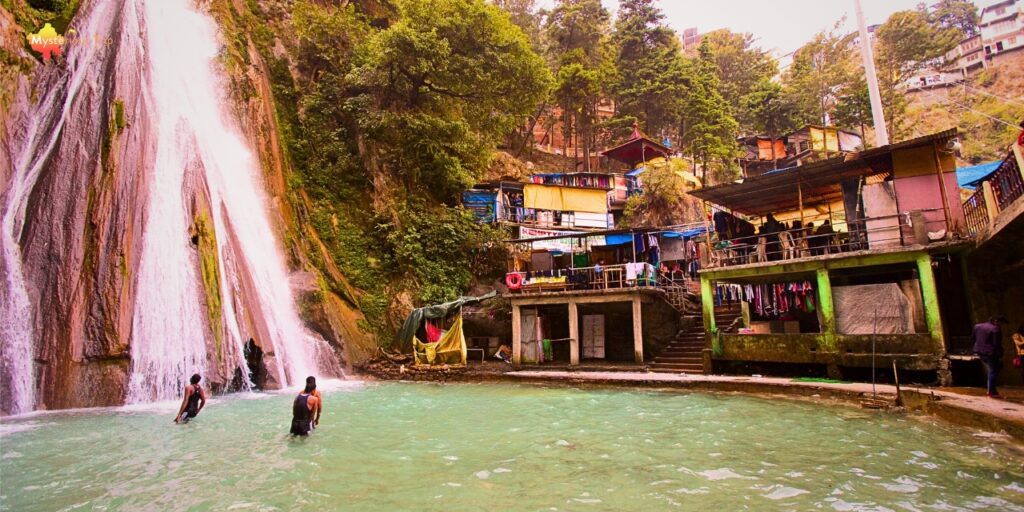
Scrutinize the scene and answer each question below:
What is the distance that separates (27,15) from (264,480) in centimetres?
1897

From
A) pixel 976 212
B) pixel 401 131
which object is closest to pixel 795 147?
pixel 976 212

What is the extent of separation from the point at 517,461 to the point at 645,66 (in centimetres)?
3766

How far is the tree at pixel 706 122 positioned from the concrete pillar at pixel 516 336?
20970 mm

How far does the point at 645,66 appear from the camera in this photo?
39.1 m

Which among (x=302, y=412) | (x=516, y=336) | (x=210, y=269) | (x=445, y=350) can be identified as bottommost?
(x=302, y=412)

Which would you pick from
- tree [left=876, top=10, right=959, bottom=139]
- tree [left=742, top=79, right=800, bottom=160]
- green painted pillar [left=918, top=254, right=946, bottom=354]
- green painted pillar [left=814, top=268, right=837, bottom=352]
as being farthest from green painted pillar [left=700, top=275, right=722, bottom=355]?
tree [left=876, top=10, right=959, bottom=139]

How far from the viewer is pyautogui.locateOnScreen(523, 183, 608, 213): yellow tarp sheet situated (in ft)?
99.4

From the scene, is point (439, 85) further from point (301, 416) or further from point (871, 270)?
point (871, 270)

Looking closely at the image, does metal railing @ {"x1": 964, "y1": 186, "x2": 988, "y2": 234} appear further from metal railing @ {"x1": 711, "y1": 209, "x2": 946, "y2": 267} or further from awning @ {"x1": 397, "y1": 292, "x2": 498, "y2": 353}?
awning @ {"x1": 397, "y1": 292, "x2": 498, "y2": 353}

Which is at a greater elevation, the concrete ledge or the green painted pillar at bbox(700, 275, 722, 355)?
the green painted pillar at bbox(700, 275, 722, 355)

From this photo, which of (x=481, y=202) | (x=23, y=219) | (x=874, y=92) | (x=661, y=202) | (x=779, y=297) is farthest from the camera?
(x=661, y=202)

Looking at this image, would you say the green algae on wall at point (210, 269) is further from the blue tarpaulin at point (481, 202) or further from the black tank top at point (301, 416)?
the blue tarpaulin at point (481, 202)

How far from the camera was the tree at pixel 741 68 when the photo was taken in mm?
47156

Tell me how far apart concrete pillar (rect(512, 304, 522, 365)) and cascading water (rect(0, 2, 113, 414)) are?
14219mm
